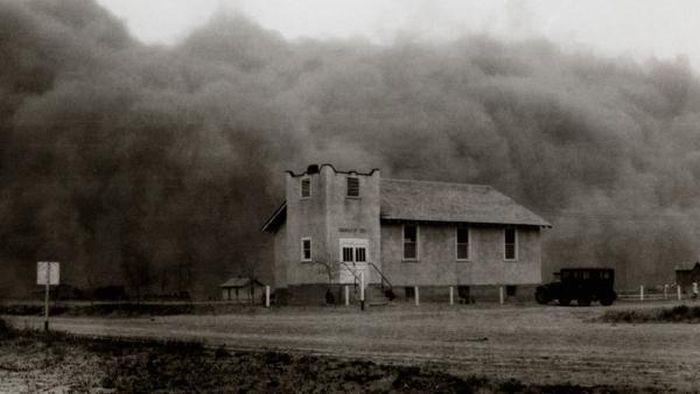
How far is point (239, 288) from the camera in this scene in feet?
198

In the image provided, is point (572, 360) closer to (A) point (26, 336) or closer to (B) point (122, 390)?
(B) point (122, 390)

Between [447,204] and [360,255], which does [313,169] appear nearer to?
[360,255]

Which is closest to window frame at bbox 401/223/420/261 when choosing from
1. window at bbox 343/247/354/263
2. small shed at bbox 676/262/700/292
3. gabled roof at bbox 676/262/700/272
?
window at bbox 343/247/354/263

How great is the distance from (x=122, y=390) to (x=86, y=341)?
8725 millimetres

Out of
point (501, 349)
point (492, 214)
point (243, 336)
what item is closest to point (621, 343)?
point (501, 349)

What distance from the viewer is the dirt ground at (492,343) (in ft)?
39.8

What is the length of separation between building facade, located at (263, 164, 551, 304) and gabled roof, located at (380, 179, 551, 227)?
60 millimetres

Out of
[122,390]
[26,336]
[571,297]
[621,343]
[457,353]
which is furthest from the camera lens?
[571,297]

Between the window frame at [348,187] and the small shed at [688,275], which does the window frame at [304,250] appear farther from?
the small shed at [688,275]

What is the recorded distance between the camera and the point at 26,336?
2188 cm

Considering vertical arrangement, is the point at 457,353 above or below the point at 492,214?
below

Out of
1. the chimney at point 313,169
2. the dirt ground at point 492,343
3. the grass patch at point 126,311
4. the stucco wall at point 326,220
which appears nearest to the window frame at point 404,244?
the stucco wall at point 326,220

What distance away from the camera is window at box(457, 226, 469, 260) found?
46.8 meters

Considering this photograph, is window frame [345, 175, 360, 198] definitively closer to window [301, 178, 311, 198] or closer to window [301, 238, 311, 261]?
window [301, 178, 311, 198]
